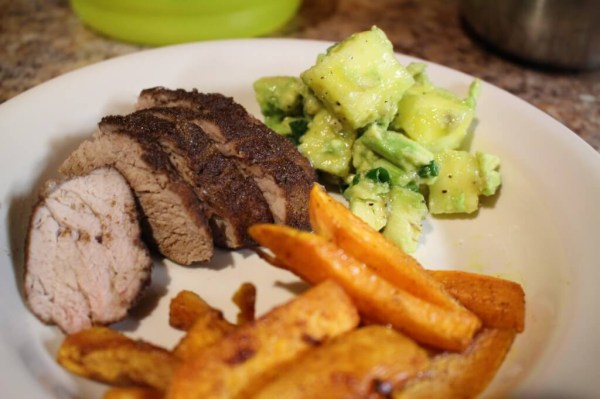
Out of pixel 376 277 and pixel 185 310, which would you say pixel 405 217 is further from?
pixel 185 310

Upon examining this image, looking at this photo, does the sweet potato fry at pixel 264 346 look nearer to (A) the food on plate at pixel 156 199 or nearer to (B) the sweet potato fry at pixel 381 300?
(B) the sweet potato fry at pixel 381 300

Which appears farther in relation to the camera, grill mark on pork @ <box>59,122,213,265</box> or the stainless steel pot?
the stainless steel pot

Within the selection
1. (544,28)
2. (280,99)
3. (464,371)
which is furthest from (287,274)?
(544,28)

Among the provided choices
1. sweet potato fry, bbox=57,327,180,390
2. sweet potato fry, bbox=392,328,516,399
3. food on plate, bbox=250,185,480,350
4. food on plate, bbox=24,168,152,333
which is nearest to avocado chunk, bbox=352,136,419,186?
food on plate, bbox=250,185,480,350

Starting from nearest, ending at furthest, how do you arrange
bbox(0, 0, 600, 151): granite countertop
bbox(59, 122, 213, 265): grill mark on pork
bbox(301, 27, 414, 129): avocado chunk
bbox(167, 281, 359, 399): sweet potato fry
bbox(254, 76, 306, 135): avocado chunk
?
bbox(167, 281, 359, 399): sweet potato fry → bbox(59, 122, 213, 265): grill mark on pork → bbox(301, 27, 414, 129): avocado chunk → bbox(254, 76, 306, 135): avocado chunk → bbox(0, 0, 600, 151): granite countertop

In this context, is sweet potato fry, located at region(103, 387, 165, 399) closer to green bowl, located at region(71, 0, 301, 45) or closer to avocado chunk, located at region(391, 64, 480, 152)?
avocado chunk, located at region(391, 64, 480, 152)

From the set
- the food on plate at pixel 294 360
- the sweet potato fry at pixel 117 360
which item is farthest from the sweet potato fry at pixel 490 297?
the sweet potato fry at pixel 117 360
